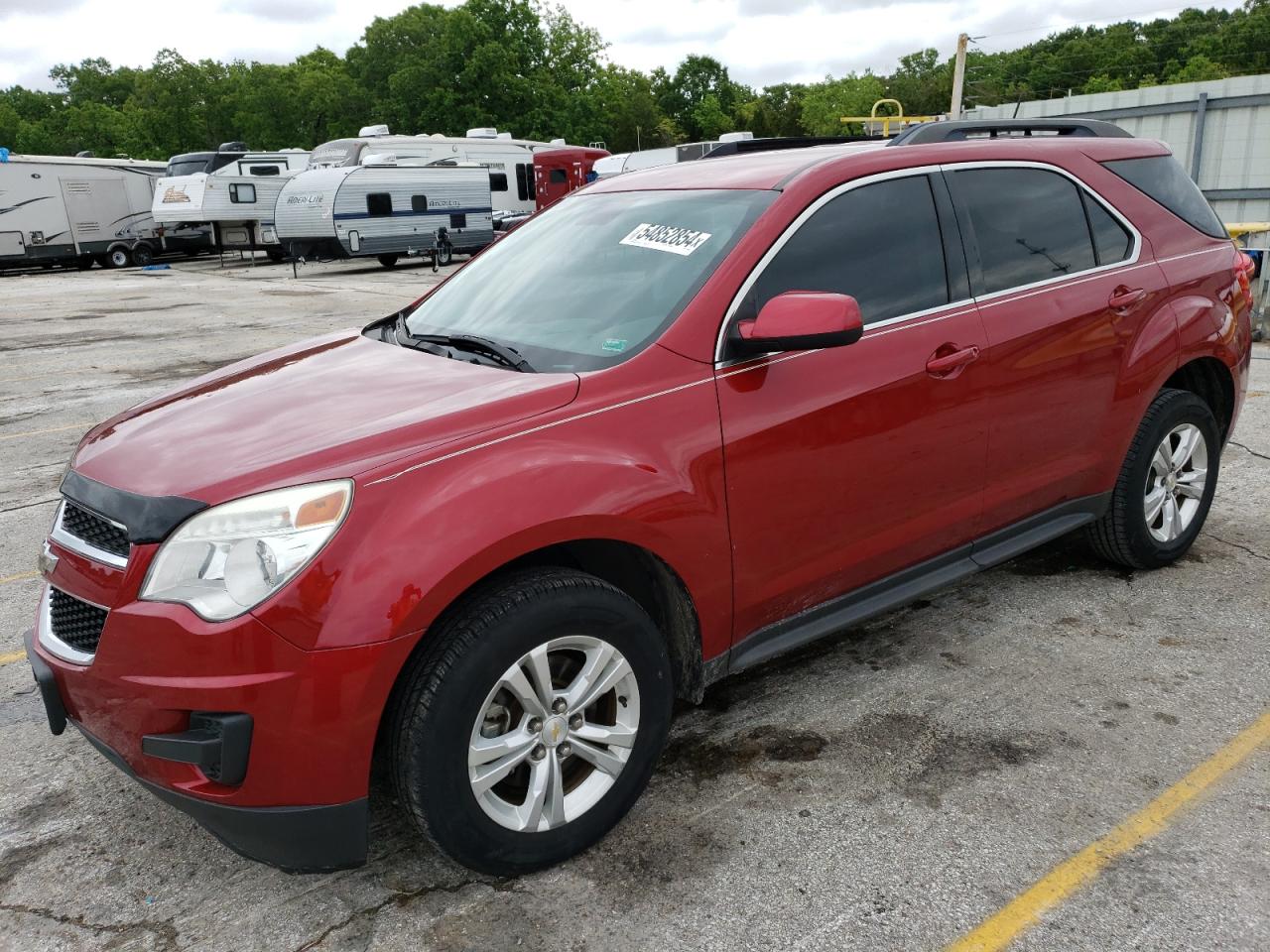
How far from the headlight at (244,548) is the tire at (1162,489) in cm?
321

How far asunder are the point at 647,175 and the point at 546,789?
228 centimetres

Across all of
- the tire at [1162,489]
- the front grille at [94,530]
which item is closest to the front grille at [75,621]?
the front grille at [94,530]

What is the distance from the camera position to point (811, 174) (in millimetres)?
3125

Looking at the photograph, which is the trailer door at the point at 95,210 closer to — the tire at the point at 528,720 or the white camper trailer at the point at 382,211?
the white camper trailer at the point at 382,211

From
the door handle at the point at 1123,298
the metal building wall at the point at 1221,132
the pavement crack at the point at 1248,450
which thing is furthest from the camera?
the metal building wall at the point at 1221,132

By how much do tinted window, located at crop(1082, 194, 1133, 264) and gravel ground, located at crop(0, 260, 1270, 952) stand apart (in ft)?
4.54

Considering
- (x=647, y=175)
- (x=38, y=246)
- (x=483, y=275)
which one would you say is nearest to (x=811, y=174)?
(x=647, y=175)

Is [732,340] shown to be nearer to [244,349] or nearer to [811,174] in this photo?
[811,174]

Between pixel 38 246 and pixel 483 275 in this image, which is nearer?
pixel 483 275

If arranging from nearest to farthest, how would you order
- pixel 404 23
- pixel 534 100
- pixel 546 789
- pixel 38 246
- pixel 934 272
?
pixel 546 789 < pixel 934 272 < pixel 38 246 < pixel 534 100 < pixel 404 23

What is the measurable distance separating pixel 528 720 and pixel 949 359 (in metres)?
1.79

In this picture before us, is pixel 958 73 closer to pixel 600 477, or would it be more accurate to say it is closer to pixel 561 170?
pixel 561 170

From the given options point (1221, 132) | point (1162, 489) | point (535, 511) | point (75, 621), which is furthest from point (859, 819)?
point (1221, 132)

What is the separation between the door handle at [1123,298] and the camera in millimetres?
3781
